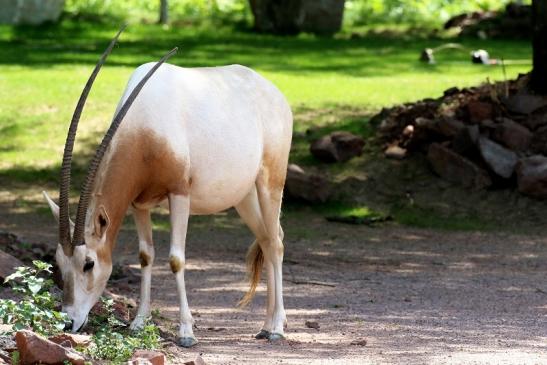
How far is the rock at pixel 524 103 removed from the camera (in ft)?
47.5

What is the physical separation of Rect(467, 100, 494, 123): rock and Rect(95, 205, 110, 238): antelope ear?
26.3 feet

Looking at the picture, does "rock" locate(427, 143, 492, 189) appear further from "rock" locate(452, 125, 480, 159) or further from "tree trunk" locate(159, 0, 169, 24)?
"tree trunk" locate(159, 0, 169, 24)

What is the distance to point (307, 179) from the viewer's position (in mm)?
13938

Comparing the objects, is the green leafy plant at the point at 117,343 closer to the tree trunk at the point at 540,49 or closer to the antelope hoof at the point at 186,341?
the antelope hoof at the point at 186,341

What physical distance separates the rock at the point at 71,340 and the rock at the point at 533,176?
7824 millimetres

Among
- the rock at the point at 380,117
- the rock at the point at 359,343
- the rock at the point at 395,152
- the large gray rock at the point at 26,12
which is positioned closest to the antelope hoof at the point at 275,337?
the rock at the point at 359,343

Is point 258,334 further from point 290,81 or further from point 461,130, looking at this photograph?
point 290,81

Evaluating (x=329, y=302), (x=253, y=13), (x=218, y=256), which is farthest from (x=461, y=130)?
(x=253, y=13)

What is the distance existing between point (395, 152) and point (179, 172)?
7.53m

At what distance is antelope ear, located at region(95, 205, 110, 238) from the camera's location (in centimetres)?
720

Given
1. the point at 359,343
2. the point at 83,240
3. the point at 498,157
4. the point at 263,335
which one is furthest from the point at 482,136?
the point at 83,240

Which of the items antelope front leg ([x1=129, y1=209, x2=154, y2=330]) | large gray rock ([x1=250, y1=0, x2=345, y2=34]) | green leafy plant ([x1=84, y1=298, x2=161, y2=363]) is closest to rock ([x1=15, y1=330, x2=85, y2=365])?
green leafy plant ([x1=84, y1=298, x2=161, y2=363])

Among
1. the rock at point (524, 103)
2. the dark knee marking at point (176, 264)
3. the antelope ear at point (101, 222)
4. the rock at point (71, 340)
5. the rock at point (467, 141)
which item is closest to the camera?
the rock at point (71, 340)

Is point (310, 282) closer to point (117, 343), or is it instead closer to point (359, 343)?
point (359, 343)
